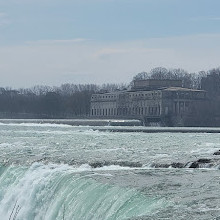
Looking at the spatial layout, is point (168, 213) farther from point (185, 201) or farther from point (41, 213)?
point (41, 213)

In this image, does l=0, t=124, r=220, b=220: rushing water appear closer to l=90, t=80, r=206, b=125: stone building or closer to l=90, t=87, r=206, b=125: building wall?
l=90, t=87, r=206, b=125: building wall

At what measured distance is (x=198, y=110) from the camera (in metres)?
145

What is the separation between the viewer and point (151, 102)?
6403 inches

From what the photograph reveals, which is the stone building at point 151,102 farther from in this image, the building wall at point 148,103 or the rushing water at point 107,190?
the rushing water at point 107,190

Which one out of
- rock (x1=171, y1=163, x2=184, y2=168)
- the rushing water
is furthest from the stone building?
the rushing water

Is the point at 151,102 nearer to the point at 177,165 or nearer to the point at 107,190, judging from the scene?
the point at 177,165

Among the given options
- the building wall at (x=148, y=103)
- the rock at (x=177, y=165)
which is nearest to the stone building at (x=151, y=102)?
the building wall at (x=148, y=103)

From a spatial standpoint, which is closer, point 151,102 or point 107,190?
point 107,190

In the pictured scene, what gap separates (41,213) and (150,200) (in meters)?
5.31

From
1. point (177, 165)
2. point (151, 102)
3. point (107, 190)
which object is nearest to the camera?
point (107, 190)

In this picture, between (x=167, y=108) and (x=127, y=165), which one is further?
(x=167, y=108)

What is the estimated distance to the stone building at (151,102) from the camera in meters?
154

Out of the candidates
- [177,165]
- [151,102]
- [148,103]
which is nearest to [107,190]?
[177,165]

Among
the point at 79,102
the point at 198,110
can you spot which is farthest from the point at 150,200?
the point at 79,102
